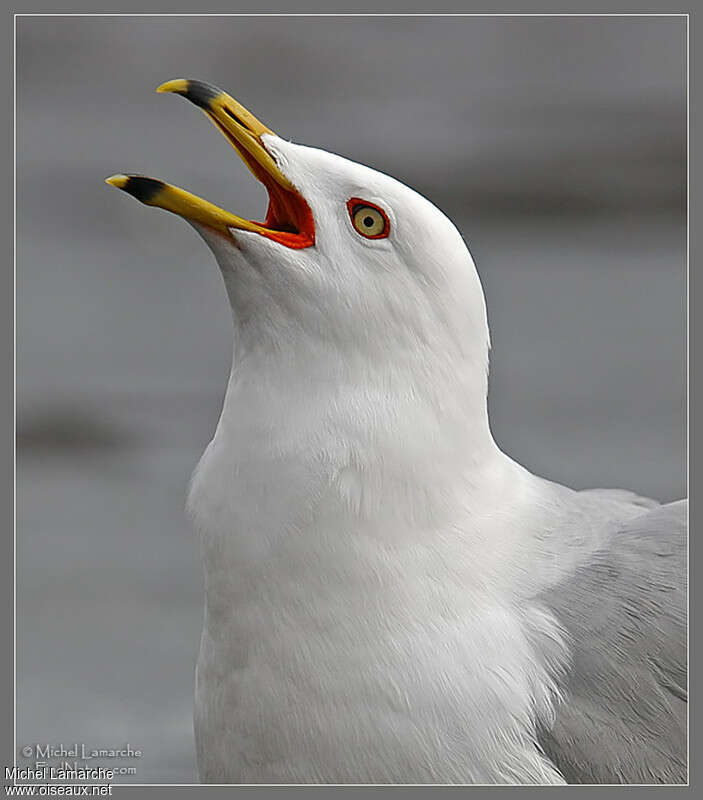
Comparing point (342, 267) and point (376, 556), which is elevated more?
point (342, 267)

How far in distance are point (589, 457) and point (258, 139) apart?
173 centimetres

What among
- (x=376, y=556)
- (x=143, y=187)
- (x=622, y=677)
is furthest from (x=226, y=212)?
(x=622, y=677)

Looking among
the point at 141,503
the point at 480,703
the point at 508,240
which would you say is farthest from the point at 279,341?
the point at 508,240

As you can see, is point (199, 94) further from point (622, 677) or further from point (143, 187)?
point (622, 677)

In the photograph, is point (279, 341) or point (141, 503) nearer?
point (279, 341)

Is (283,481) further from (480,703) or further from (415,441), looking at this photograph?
(480,703)

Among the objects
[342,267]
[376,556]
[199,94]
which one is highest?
[199,94]

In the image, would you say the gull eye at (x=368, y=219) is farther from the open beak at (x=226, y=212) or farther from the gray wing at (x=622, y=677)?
the gray wing at (x=622, y=677)

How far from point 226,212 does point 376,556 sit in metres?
0.33

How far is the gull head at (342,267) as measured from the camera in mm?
1398

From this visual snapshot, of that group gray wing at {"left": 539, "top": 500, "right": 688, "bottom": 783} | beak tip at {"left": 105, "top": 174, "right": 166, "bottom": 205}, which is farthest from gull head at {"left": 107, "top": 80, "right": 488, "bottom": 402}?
gray wing at {"left": 539, "top": 500, "right": 688, "bottom": 783}

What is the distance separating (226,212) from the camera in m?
1.41

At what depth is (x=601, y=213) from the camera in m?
3.69

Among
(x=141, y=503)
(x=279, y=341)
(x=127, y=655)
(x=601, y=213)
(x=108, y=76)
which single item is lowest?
(x=127, y=655)
